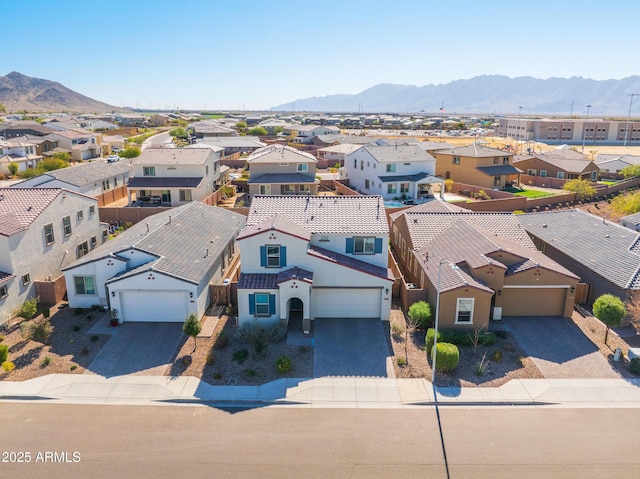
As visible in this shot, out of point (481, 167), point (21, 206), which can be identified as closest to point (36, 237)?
point (21, 206)

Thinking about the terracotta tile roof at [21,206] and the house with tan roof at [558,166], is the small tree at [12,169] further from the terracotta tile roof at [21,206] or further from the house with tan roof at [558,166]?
the house with tan roof at [558,166]

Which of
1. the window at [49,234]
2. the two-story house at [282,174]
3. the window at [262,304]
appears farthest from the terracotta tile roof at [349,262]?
the two-story house at [282,174]

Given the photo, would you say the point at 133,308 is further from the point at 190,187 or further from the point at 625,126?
the point at 625,126

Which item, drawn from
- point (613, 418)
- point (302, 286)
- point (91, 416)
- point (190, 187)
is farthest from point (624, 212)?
point (91, 416)

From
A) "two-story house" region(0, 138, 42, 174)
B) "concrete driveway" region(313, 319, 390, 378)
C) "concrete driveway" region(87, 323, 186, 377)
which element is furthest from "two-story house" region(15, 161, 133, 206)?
"concrete driveway" region(313, 319, 390, 378)

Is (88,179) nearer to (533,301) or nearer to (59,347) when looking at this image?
(59,347)

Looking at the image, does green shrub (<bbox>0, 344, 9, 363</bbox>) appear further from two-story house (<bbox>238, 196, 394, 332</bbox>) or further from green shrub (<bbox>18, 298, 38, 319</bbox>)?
two-story house (<bbox>238, 196, 394, 332</bbox>)
